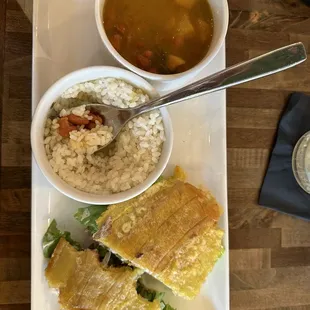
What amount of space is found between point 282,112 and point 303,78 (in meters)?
0.13

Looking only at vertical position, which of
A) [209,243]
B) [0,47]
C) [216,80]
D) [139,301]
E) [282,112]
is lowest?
[139,301]

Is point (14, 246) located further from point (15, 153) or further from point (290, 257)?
point (290, 257)

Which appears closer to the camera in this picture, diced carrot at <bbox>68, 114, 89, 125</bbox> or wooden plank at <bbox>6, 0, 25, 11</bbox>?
diced carrot at <bbox>68, 114, 89, 125</bbox>

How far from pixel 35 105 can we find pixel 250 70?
1.66 feet

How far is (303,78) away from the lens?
59.6 inches

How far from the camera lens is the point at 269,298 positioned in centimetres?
149

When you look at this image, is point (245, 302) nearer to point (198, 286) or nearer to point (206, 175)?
point (198, 286)

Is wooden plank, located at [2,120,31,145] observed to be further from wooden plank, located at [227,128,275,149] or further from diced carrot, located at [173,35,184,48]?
wooden plank, located at [227,128,275,149]

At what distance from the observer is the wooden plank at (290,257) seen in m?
1.50

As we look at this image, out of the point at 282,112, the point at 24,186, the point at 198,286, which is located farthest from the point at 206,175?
the point at 24,186

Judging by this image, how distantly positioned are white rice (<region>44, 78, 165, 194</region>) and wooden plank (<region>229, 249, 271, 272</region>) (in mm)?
484

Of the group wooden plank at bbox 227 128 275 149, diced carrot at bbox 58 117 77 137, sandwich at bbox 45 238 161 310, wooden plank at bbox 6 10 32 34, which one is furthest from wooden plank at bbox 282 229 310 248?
wooden plank at bbox 6 10 32 34

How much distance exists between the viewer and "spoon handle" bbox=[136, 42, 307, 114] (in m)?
1.02

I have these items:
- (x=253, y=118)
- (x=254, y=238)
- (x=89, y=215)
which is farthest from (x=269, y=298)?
(x=89, y=215)
